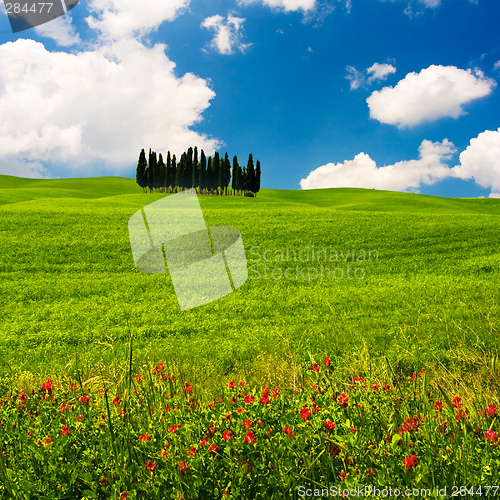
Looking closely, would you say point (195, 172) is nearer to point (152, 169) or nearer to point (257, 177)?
point (152, 169)

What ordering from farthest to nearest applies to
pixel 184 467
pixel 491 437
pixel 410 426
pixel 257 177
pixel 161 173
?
1. pixel 257 177
2. pixel 161 173
3. pixel 410 426
4. pixel 491 437
5. pixel 184 467

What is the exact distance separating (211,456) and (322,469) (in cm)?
70

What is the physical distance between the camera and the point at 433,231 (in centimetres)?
2477

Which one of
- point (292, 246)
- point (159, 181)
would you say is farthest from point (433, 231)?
point (159, 181)

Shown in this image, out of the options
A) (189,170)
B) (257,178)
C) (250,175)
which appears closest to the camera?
(189,170)

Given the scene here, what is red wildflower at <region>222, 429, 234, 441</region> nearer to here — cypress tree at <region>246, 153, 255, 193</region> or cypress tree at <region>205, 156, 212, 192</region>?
cypress tree at <region>205, 156, 212, 192</region>

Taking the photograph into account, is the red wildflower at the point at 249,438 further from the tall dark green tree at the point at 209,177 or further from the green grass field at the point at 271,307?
the tall dark green tree at the point at 209,177

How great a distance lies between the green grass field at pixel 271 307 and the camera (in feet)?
19.6

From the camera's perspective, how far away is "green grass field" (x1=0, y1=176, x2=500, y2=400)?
5.98 m

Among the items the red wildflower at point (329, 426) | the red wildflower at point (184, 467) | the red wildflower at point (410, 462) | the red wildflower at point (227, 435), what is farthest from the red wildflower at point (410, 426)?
the red wildflower at point (184, 467)

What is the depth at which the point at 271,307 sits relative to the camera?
38.3 feet

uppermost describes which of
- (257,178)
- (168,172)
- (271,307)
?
(168,172)

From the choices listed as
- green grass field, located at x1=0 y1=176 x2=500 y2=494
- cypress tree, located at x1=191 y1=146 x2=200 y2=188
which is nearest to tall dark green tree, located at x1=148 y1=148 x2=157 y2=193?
cypress tree, located at x1=191 y1=146 x2=200 y2=188

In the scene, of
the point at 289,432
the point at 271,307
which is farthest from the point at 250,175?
the point at 289,432
